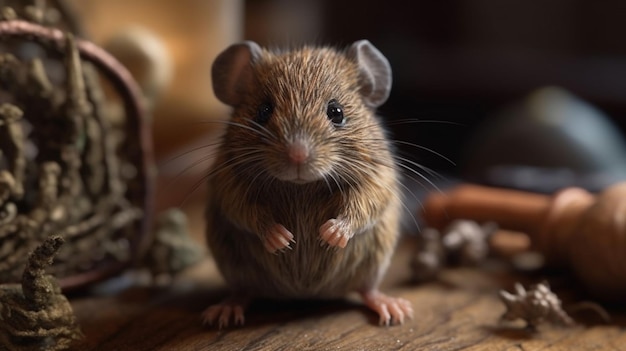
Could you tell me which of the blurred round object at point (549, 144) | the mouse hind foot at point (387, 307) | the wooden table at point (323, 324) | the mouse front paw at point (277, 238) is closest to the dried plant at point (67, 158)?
the wooden table at point (323, 324)

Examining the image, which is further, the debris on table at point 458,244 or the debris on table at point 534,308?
the debris on table at point 458,244

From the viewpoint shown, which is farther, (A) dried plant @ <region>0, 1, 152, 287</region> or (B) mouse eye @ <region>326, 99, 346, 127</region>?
(A) dried plant @ <region>0, 1, 152, 287</region>

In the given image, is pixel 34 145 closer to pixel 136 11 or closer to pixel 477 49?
pixel 136 11

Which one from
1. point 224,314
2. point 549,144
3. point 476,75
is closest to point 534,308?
point 224,314

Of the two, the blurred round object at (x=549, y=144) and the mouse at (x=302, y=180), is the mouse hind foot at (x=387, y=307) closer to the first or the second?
the mouse at (x=302, y=180)

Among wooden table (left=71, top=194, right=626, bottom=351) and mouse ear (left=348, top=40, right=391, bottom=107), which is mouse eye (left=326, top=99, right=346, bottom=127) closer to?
mouse ear (left=348, top=40, right=391, bottom=107)

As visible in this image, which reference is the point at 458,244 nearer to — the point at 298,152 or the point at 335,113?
the point at 335,113

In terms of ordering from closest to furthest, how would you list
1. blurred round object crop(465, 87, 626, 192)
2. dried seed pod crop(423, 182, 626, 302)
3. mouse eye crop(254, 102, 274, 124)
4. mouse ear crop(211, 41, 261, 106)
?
1. mouse eye crop(254, 102, 274, 124)
2. mouse ear crop(211, 41, 261, 106)
3. dried seed pod crop(423, 182, 626, 302)
4. blurred round object crop(465, 87, 626, 192)

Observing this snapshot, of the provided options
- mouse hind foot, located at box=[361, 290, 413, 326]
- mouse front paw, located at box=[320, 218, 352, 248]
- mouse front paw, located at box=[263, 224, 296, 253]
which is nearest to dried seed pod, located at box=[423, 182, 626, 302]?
mouse hind foot, located at box=[361, 290, 413, 326]
